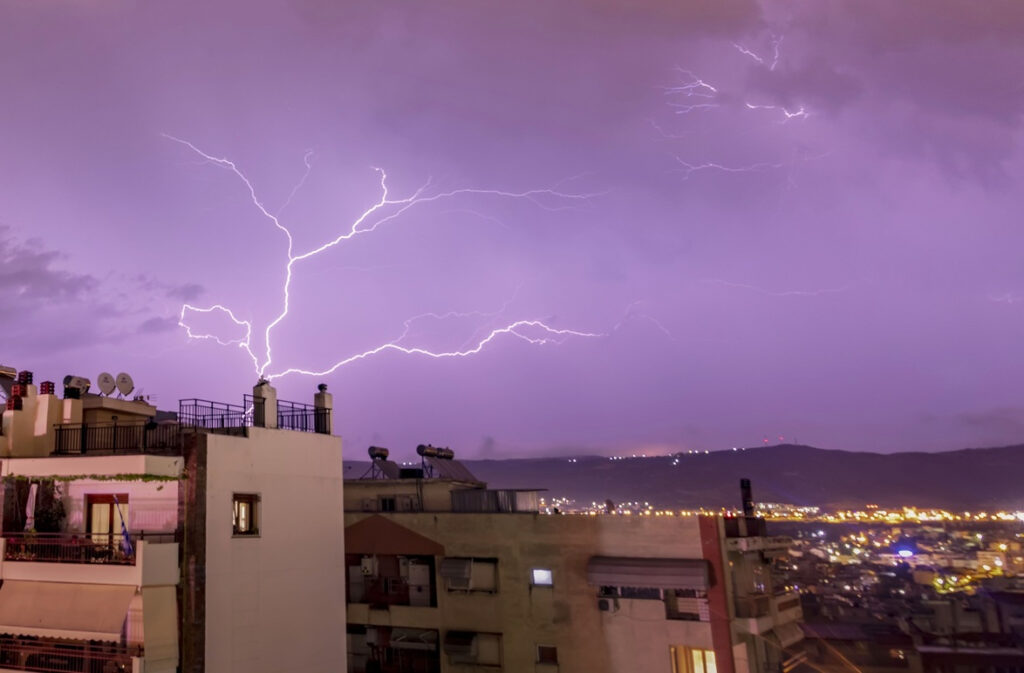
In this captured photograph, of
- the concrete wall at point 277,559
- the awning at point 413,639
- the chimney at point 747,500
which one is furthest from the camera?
the chimney at point 747,500

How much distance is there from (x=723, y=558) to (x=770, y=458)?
170 meters

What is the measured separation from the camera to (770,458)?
593ft

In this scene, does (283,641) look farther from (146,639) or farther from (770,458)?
(770,458)

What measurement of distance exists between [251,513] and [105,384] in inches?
211

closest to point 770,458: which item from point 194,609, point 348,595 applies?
point 348,595

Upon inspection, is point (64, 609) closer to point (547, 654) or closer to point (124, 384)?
point (124, 384)

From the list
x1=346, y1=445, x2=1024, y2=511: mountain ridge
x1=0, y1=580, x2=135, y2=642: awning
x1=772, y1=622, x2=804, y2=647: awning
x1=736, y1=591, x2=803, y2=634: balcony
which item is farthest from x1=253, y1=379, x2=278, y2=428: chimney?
x1=346, y1=445, x2=1024, y2=511: mountain ridge

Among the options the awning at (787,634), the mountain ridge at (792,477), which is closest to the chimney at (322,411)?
the awning at (787,634)

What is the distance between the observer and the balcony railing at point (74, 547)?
15.8m

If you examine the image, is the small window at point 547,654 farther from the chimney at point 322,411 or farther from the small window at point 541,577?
the chimney at point 322,411

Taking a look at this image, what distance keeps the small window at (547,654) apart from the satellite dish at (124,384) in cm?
1482

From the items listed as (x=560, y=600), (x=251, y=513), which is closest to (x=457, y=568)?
(x=560, y=600)

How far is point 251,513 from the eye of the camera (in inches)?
696

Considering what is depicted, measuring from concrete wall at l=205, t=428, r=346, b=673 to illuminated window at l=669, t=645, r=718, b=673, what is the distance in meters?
9.90
